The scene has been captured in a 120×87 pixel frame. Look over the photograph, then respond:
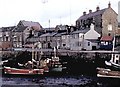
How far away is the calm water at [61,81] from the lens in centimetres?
659

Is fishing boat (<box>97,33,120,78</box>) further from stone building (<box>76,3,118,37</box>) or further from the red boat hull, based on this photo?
stone building (<box>76,3,118,37</box>)

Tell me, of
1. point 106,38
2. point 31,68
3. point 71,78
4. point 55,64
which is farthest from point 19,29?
point 106,38

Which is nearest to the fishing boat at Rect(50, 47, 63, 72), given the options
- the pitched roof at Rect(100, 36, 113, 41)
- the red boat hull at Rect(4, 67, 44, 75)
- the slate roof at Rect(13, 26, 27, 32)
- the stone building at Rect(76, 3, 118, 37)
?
the red boat hull at Rect(4, 67, 44, 75)

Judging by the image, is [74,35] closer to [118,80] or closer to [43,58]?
[43,58]

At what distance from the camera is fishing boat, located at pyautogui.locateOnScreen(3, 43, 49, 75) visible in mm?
8023

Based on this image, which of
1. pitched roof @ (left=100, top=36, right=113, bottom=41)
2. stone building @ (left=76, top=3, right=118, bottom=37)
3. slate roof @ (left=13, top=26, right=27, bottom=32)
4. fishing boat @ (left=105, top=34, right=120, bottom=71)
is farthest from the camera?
stone building @ (left=76, top=3, right=118, bottom=37)

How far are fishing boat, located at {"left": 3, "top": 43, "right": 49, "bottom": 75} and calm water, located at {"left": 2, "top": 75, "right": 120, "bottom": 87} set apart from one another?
0.35m

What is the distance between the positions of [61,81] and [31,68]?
1338 mm

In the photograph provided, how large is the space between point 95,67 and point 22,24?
2.66 meters

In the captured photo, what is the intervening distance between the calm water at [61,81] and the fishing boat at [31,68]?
0.35 metres

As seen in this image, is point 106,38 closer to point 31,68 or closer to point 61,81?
→ point 31,68

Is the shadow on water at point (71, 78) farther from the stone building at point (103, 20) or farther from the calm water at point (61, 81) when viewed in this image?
the stone building at point (103, 20)

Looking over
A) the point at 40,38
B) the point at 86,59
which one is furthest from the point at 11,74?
the point at 86,59

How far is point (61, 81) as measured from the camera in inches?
280
